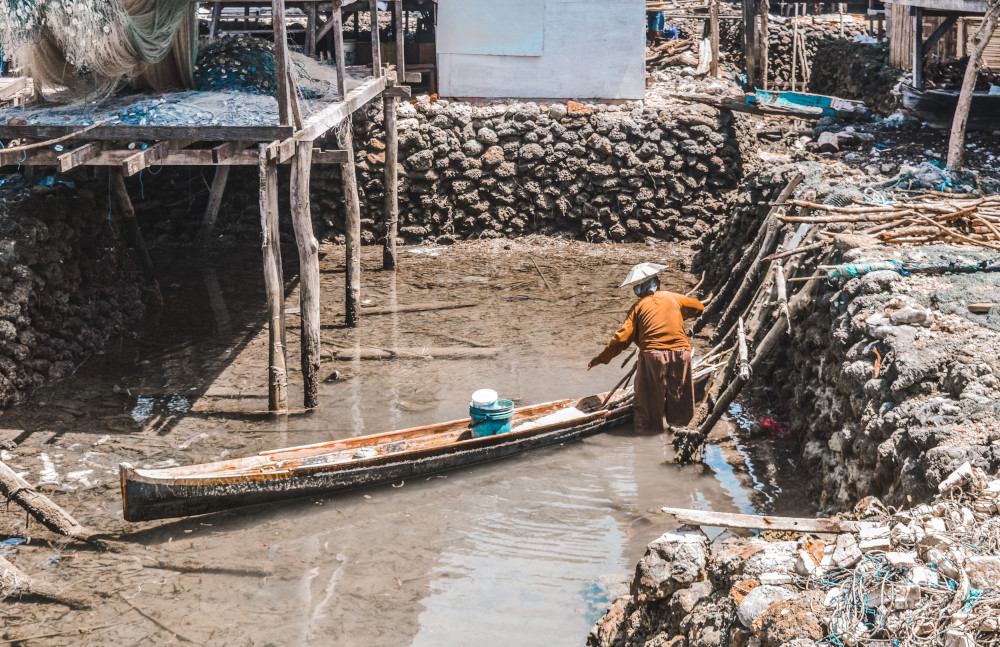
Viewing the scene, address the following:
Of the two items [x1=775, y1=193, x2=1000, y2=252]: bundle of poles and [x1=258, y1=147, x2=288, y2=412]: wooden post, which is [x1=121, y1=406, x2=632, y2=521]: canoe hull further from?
[x1=775, y1=193, x2=1000, y2=252]: bundle of poles

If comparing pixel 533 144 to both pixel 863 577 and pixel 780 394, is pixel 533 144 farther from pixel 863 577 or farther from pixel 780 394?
pixel 863 577

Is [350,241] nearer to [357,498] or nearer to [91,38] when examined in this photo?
[91,38]

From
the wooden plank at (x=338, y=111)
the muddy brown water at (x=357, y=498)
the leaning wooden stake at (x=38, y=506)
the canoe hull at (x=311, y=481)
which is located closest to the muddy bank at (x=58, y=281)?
the muddy brown water at (x=357, y=498)

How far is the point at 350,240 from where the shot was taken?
1246 cm

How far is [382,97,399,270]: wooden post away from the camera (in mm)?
14258

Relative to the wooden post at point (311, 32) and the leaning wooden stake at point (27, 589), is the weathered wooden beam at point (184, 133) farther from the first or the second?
the wooden post at point (311, 32)

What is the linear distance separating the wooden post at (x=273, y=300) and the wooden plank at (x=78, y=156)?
5.25 feet

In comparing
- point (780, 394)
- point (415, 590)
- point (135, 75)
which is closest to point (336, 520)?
point (415, 590)

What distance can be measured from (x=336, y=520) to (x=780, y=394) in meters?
4.55

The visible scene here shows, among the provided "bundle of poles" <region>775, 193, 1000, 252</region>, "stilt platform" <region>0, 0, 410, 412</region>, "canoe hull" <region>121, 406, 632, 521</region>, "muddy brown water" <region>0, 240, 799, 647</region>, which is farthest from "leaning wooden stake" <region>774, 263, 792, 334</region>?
"stilt platform" <region>0, 0, 410, 412</region>

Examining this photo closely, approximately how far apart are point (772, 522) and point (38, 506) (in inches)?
208

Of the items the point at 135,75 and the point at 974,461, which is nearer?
the point at 974,461

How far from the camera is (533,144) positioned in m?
15.7

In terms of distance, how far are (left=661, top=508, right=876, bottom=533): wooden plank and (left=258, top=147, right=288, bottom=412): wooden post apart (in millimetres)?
5673
